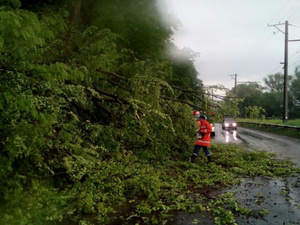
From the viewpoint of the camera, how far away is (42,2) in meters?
8.91

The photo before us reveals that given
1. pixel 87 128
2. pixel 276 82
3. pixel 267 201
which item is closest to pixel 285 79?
pixel 267 201

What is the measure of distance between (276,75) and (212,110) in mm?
117748

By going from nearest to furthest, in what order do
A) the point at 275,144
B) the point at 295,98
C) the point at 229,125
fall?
the point at 275,144
the point at 229,125
the point at 295,98

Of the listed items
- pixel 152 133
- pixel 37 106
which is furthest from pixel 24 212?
pixel 152 133

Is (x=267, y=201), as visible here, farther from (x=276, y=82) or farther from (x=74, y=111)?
(x=276, y=82)

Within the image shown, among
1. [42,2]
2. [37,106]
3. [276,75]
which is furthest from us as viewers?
[276,75]

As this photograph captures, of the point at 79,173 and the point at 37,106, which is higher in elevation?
the point at 37,106

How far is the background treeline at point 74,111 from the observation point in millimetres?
4195

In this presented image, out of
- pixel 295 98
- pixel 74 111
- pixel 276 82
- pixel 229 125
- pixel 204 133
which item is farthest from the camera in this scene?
pixel 276 82

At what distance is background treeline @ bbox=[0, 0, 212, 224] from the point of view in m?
4.20

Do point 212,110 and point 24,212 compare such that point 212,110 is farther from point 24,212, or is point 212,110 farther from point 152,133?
point 24,212

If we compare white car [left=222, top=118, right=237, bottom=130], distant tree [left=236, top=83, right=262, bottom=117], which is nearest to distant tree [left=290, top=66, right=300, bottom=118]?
distant tree [left=236, top=83, right=262, bottom=117]

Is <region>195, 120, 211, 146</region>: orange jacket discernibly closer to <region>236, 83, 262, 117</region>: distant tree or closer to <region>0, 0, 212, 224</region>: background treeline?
<region>0, 0, 212, 224</region>: background treeline

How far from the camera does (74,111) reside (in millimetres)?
7992
